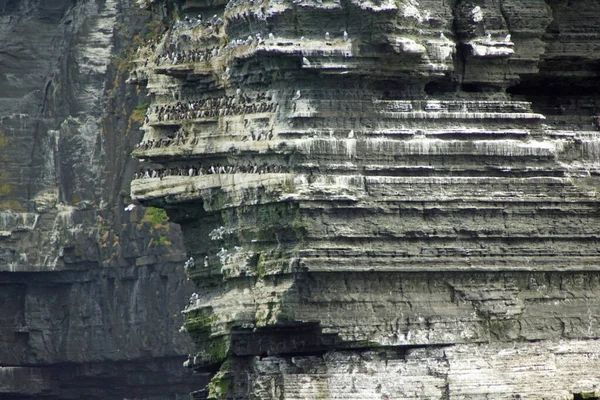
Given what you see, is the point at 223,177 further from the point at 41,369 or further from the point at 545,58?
the point at 41,369

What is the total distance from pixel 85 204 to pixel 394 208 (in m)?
28.4

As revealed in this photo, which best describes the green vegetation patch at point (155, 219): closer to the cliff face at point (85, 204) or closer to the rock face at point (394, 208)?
the cliff face at point (85, 204)

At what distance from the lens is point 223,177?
59094 mm

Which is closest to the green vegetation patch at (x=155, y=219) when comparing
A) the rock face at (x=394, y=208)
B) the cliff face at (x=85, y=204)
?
the cliff face at (x=85, y=204)

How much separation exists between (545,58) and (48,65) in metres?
26.5

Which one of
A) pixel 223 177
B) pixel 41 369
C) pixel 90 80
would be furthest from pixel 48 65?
pixel 223 177

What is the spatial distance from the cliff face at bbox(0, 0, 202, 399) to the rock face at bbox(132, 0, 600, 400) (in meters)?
23.3

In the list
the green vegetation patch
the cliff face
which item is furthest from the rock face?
the cliff face

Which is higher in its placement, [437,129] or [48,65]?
[48,65]

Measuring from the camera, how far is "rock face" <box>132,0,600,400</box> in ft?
187

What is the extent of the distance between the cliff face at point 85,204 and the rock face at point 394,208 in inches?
918

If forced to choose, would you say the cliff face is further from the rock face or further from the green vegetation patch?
the rock face

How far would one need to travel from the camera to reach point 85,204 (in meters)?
84.6

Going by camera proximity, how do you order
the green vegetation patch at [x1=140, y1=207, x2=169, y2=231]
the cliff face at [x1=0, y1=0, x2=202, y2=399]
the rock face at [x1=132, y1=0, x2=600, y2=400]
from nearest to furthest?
the rock face at [x1=132, y1=0, x2=600, y2=400] < the green vegetation patch at [x1=140, y1=207, x2=169, y2=231] < the cliff face at [x1=0, y1=0, x2=202, y2=399]
